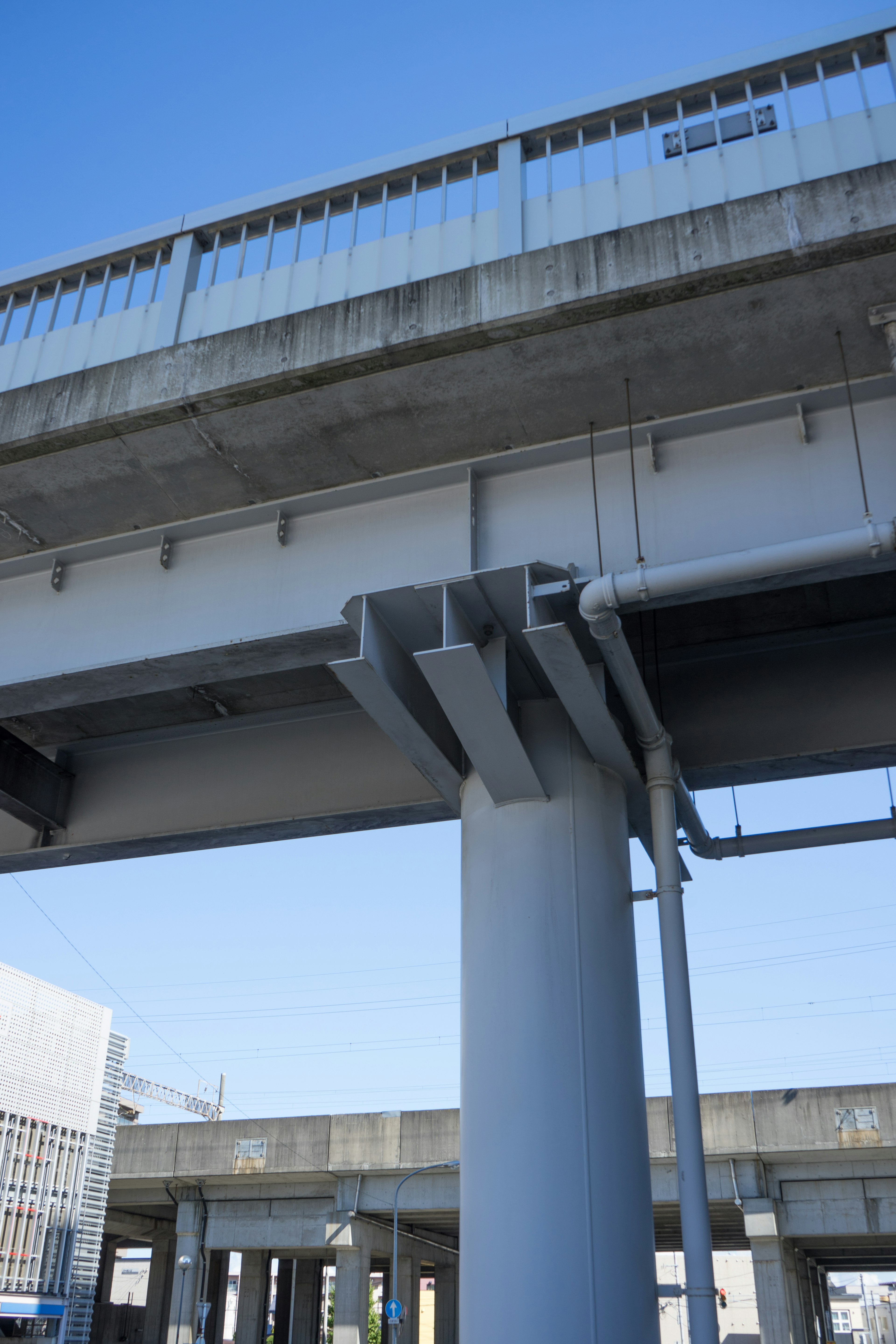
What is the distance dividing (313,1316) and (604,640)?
43.3 m

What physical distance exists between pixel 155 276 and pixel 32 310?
4.12 feet

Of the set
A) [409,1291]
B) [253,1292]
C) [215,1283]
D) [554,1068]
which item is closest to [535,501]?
[554,1068]

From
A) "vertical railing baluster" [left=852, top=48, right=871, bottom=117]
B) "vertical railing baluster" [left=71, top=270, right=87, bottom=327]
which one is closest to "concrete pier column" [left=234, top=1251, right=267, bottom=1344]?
"vertical railing baluster" [left=71, top=270, right=87, bottom=327]

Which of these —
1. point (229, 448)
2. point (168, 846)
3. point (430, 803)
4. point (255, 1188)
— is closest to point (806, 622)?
point (430, 803)

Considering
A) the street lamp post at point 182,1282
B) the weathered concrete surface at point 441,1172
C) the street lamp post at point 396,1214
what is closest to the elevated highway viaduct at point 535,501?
the weathered concrete surface at point 441,1172

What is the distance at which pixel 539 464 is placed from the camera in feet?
25.8

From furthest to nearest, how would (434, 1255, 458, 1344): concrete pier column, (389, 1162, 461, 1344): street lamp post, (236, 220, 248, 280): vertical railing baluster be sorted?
(434, 1255, 458, 1344): concrete pier column, (389, 1162, 461, 1344): street lamp post, (236, 220, 248, 280): vertical railing baluster

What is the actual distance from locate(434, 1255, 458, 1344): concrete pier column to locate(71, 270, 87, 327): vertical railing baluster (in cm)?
3831

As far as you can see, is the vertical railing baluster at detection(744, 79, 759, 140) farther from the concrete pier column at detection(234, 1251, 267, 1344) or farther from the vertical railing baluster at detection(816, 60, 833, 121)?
the concrete pier column at detection(234, 1251, 267, 1344)

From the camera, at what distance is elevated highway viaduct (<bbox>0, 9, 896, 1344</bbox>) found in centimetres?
662

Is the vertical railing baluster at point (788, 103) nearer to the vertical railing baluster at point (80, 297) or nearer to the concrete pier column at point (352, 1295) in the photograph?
the vertical railing baluster at point (80, 297)

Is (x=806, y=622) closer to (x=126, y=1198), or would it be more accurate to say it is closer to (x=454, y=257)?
(x=454, y=257)

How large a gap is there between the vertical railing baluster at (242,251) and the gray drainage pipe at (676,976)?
4049 millimetres

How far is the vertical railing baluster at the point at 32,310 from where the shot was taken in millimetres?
8867
